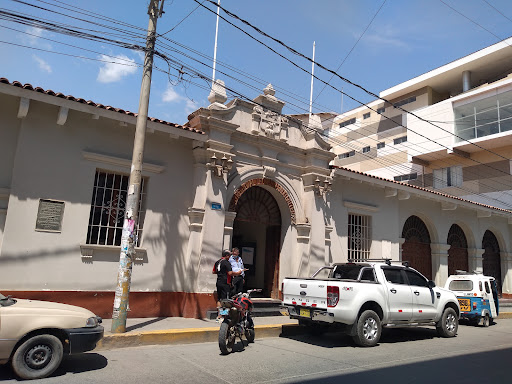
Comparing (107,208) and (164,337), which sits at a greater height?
(107,208)

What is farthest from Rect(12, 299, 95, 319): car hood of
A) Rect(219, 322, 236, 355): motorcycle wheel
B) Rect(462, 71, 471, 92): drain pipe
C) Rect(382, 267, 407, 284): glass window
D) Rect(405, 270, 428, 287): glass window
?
Rect(462, 71, 471, 92): drain pipe

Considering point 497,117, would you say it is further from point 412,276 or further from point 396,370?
point 396,370

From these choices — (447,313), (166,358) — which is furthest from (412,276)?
(166,358)

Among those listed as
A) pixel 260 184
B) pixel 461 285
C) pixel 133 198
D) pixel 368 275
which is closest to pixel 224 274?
pixel 133 198

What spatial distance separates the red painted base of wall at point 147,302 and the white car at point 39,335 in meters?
2.91

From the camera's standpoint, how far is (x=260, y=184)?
1137 centimetres

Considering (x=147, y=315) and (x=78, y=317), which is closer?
(x=78, y=317)

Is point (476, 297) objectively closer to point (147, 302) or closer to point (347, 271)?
point (347, 271)

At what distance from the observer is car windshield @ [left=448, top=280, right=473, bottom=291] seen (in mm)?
12612

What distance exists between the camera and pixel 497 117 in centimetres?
2627

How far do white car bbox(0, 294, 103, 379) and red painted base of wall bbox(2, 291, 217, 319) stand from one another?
2915 millimetres

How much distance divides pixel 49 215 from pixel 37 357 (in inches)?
155

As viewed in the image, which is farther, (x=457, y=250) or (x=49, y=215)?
(x=457, y=250)

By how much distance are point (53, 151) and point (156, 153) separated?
2301 mm
